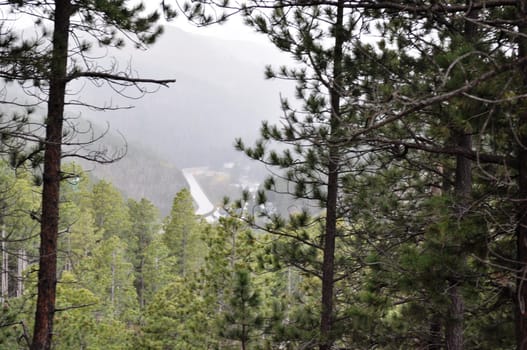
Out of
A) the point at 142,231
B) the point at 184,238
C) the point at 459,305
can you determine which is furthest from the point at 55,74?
the point at 142,231

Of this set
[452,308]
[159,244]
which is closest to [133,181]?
[159,244]

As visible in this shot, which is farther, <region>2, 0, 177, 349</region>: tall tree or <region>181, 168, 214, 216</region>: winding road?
<region>181, 168, 214, 216</region>: winding road

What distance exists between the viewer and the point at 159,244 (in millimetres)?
Answer: 22516

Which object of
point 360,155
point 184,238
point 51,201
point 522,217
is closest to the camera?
point 522,217

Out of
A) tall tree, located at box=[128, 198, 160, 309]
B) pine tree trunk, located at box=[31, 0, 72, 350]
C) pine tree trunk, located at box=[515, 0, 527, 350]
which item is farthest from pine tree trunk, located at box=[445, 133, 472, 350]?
tall tree, located at box=[128, 198, 160, 309]

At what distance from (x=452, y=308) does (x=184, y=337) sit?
876 cm

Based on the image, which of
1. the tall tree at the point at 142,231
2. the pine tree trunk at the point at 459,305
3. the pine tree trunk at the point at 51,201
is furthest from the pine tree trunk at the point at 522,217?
the tall tree at the point at 142,231

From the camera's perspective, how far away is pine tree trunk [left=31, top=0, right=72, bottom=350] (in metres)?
4.49

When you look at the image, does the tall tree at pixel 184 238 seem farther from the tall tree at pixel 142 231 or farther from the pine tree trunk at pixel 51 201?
the pine tree trunk at pixel 51 201

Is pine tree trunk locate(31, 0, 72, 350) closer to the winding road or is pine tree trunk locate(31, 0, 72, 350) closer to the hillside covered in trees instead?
the hillside covered in trees

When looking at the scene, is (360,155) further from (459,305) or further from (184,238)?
(184,238)

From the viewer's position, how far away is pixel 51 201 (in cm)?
461

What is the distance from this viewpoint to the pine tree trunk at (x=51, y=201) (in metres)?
4.49

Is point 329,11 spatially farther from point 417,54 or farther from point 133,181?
point 133,181
